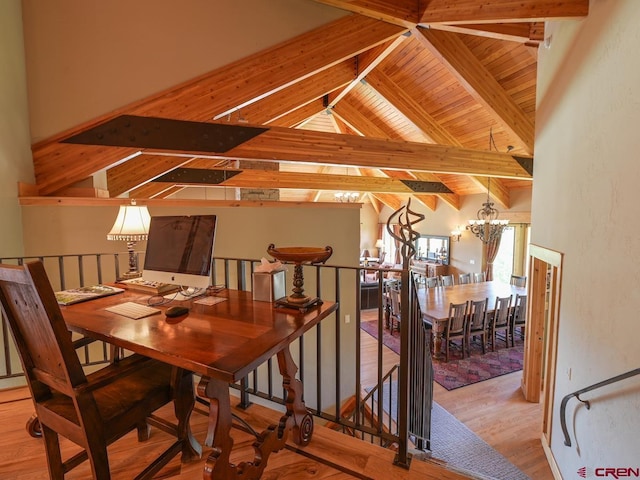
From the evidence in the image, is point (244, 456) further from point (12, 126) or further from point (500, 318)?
point (500, 318)

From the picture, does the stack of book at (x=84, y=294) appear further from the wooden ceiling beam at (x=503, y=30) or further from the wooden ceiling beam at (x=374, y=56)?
the wooden ceiling beam at (x=374, y=56)

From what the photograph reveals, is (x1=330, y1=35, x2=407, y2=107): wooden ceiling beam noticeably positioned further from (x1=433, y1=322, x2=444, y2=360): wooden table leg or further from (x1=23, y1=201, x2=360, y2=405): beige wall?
(x1=433, y1=322, x2=444, y2=360): wooden table leg

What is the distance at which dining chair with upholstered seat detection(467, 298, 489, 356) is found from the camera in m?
5.69

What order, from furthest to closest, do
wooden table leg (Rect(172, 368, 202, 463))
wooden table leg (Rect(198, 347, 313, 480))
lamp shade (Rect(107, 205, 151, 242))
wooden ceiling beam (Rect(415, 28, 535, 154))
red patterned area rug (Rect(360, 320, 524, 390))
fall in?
1. red patterned area rug (Rect(360, 320, 524, 390))
2. wooden ceiling beam (Rect(415, 28, 535, 154))
3. lamp shade (Rect(107, 205, 151, 242))
4. wooden table leg (Rect(172, 368, 202, 463))
5. wooden table leg (Rect(198, 347, 313, 480))

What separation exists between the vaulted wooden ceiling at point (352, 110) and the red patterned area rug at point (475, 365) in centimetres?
342

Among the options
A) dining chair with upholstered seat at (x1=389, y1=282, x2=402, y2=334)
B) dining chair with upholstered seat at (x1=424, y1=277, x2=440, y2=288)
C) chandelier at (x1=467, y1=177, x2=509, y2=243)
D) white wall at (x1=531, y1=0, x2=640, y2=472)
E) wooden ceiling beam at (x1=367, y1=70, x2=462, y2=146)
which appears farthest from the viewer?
dining chair with upholstered seat at (x1=424, y1=277, x2=440, y2=288)

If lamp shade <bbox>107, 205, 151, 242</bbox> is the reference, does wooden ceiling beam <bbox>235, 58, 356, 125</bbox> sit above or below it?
above

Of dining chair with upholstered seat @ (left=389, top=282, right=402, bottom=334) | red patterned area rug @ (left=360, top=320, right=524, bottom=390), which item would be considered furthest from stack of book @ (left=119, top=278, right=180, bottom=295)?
dining chair with upholstered seat @ (left=389, top=282, right=402, bottom=334)

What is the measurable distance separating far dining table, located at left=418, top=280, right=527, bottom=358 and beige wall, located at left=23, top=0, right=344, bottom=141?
4.98 meters

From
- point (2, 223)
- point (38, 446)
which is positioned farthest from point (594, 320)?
point (2, 223)

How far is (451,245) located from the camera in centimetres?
1027

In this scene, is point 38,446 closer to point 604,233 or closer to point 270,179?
point 604,233

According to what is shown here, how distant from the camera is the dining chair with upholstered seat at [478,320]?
5693 millimetres

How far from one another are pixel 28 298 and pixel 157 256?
0.76 m
